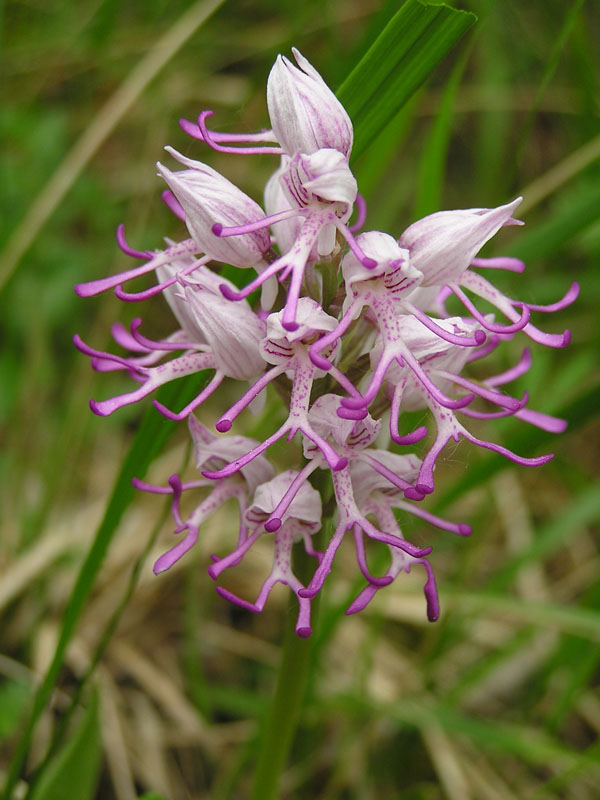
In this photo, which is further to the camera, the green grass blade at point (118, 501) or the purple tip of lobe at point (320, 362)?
the green grass blade at point (118, 501)

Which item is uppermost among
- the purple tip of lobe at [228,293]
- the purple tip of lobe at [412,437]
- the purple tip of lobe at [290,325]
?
the purple tip of lobe at [228,293]

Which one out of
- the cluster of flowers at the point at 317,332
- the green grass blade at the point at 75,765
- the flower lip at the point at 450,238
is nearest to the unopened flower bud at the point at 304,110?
the cluster of flowers at the point at 317,332

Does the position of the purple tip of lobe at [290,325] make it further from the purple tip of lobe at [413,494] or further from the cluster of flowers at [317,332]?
the purple tip of lobe at [413,494]

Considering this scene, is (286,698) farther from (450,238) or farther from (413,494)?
(450,238)

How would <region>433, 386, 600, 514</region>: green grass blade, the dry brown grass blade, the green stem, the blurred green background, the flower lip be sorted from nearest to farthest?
the flower lip < the green stem < <region>433, 386, 600, 514</region>: green grass blade < the blurred green background < the dry brown grass blade

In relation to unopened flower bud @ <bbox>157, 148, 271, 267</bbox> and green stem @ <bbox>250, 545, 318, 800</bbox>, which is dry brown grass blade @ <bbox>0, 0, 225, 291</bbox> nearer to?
unopened flower bud @ <bbox>157, 148, 271, 267</bbox>

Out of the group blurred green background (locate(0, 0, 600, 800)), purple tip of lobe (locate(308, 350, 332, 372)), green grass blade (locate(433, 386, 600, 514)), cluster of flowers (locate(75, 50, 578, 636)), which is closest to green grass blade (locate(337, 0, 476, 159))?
cluster of flowers (locate(75, 50, 578, 636))
